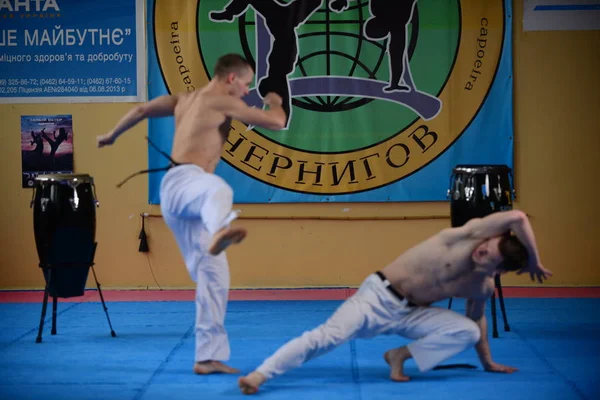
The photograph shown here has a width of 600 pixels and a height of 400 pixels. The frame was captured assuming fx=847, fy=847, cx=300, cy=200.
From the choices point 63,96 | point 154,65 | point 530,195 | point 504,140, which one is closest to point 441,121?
point 504,140

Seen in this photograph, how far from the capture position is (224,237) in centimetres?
391

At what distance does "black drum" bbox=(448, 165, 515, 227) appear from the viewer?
545 cm

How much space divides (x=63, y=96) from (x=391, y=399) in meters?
4.96

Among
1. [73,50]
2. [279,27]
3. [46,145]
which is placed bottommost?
[46,145]

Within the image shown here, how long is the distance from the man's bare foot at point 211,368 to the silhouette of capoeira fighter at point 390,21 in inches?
156

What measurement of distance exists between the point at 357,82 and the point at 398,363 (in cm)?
380

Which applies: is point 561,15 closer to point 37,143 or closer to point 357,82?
point 357,82

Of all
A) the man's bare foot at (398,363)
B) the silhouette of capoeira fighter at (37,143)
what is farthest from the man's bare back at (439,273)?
the silhouette of capoeira fighter at (37,143)

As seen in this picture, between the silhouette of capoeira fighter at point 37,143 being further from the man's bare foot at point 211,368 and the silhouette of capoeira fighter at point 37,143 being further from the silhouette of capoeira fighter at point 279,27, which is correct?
the man's bare foot at point 211,368

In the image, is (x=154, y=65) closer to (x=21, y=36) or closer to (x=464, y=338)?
(x=21, y=36)

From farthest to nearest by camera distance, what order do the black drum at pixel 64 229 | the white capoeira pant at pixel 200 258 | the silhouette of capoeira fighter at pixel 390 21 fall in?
the silhouette of capoeira fighter at pixel 390 21, the black drum at pixel 64 229, the white capoeira pant at pixel 200 258

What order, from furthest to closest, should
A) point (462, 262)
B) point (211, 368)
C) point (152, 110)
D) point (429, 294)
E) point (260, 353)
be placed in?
point (260, 353) → point (152, 110) → point (211, 368) → point (429, 294) → point (462, 262)

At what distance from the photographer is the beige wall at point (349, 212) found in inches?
298

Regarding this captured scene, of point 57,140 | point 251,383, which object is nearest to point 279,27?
point 57,140
